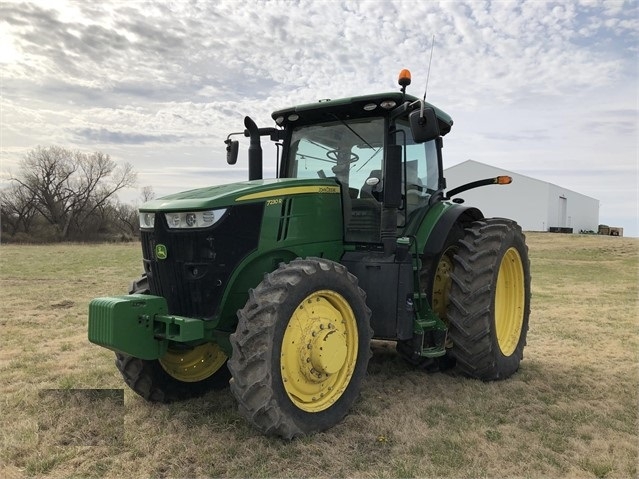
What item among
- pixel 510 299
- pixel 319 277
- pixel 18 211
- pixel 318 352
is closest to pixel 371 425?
pixel 318 352

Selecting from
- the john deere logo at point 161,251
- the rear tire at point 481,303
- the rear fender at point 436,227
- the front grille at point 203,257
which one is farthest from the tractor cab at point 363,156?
the john deere logo at point 161,251

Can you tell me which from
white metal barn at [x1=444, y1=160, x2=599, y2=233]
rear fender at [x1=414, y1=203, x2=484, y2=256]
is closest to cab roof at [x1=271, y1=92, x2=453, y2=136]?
rear fender at [x1=414, y1=203, x2=484, y2=256]

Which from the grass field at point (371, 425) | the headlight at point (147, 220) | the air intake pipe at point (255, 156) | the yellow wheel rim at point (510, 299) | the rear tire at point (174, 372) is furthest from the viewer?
the yellow wheel rim at point (510, 299)

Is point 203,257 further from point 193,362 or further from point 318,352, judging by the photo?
point 193,362

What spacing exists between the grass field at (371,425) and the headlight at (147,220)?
154 cm

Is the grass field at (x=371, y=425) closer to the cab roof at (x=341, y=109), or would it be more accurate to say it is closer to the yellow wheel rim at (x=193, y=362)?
the yellow wheel rim at (x=193, y=362)

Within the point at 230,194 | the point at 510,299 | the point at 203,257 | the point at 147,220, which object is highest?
the point at 230,194

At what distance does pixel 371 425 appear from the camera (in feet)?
13.4

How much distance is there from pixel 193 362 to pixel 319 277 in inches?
66.5

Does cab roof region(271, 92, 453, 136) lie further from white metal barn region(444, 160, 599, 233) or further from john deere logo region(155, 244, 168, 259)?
white metal barn region(444, 160, 599, 233)

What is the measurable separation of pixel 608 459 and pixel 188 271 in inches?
128

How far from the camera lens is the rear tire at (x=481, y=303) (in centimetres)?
494

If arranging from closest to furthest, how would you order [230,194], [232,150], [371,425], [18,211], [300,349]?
1. [300,349]
2. [230,194]
3. [371,425]
4. [232,150]
5. [18,211]

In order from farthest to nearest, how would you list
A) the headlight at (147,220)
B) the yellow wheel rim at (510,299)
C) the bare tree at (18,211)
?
1. the bare tree at (18,211)
2. the yellow wheel rim at (510,299)
3. the headlight at (147,220)
